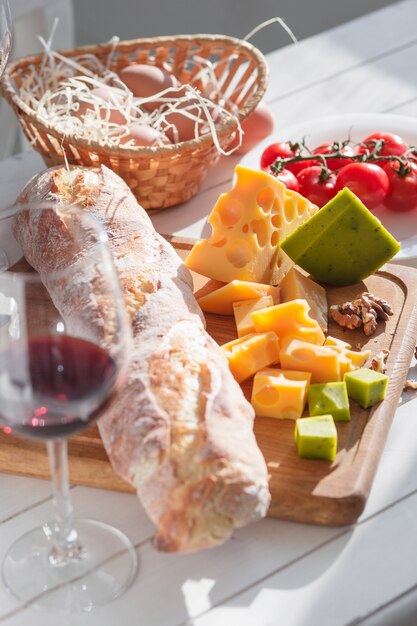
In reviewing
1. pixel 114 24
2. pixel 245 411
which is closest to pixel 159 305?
pixel 245 411

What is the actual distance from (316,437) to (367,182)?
73 centimetres

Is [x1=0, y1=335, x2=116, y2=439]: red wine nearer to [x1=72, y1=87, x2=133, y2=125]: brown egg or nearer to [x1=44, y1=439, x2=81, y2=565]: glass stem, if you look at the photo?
[x1=44, y1=439, x2=81, y2=565]: glass stem

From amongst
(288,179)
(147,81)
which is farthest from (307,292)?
(147,81)

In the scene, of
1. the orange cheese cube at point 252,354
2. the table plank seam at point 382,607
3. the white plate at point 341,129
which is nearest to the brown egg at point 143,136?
the white plate at point 341,129

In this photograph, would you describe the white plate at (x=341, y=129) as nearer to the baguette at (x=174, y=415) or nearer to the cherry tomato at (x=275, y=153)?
the cherry tomato at (x=275, y=153)

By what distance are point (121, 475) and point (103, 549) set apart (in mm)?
98

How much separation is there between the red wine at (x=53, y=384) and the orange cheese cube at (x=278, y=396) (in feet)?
1.35

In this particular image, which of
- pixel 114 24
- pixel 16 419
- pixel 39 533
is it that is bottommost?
pixel 114 24

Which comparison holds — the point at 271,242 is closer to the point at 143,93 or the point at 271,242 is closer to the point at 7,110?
the point at 143,93

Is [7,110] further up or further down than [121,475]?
further down

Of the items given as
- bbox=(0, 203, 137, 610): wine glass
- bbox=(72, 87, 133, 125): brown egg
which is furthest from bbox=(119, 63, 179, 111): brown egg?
bbox=(0, 203, 137, 610): wine glass

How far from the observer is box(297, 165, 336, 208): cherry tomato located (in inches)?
74.2

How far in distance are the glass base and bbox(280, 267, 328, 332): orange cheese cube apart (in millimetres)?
533

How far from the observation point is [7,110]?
294 centimetres
